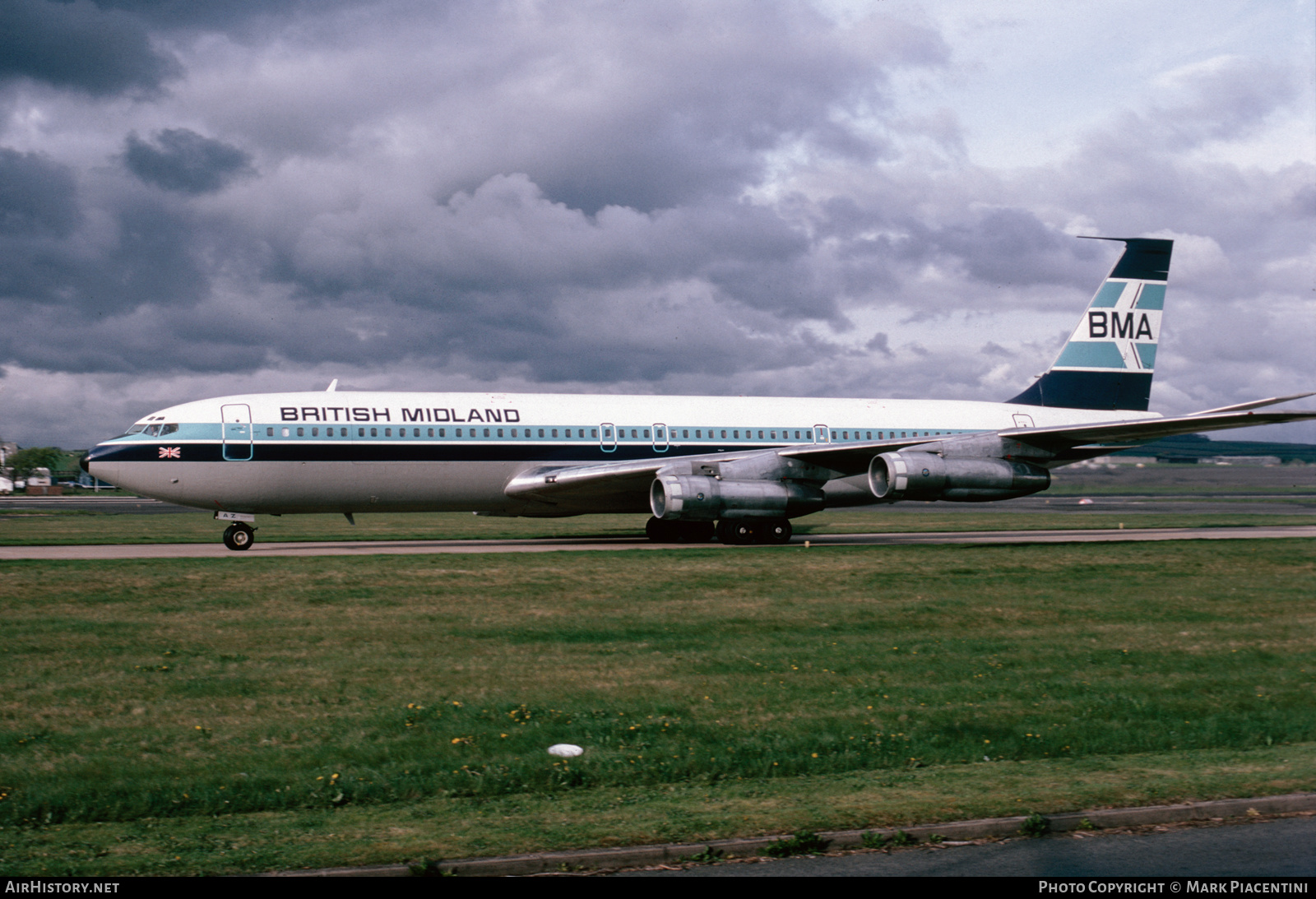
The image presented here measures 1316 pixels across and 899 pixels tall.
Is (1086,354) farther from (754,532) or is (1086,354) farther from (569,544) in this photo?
(569,544)

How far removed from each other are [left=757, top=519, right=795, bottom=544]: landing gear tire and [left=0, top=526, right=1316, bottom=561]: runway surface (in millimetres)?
518

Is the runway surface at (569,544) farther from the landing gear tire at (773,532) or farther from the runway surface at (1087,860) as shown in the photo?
the runway surface at (1087,860)

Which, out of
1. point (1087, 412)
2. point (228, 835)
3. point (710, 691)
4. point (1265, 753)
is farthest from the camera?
point (1087, 412)

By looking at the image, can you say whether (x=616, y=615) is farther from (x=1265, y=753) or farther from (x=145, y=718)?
(x=1265, y=753)

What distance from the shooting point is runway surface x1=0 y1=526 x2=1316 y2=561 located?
88.9ft

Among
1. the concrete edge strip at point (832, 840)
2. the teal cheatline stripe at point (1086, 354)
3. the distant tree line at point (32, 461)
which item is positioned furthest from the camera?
the distant tree line at point (32, 461)

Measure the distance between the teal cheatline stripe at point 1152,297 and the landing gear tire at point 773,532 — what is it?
53.0 ft

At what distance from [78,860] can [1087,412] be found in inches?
1410

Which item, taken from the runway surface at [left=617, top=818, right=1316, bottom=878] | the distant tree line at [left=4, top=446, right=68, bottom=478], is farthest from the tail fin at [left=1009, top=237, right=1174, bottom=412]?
the distant tree line at [left=4, top=446, right=68, bottom=478]

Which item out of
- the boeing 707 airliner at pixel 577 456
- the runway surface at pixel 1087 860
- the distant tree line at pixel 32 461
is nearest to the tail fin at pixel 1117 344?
the boeing 707 airliner at pixel 577 456

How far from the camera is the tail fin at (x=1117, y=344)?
37031 millimetres

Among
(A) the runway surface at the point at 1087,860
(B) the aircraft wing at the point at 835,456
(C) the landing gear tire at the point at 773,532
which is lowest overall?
(A) the runway surface at the point at 1087,860
